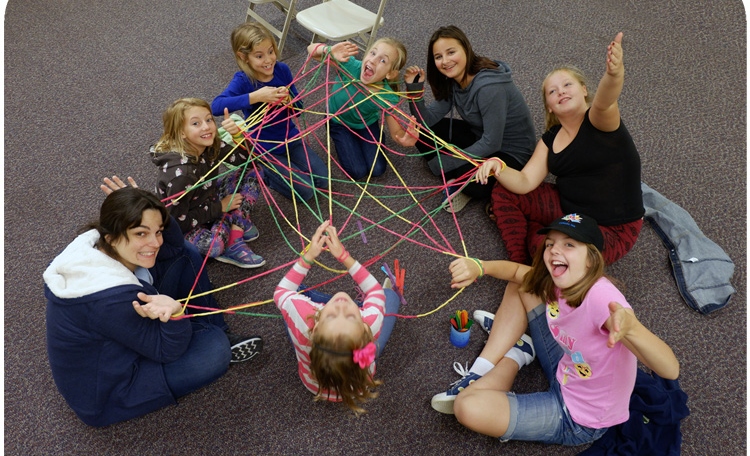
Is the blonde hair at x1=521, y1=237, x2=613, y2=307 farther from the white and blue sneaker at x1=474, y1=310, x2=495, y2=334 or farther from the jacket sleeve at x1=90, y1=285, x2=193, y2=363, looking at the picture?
the jacket sleeve at x1=90, y1=285, x2=193, y2=363

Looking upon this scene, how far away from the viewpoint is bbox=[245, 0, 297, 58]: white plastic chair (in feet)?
10.2

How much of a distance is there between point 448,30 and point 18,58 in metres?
2.67

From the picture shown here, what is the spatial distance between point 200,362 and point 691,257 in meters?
1.89

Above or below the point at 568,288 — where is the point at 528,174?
above

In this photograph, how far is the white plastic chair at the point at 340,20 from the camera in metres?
2.91

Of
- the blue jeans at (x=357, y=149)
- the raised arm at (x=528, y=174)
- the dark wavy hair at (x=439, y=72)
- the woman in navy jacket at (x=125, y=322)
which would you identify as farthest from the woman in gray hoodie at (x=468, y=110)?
the woman in navy jacket at (x=125, y=322)

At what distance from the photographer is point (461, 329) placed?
6.53ft

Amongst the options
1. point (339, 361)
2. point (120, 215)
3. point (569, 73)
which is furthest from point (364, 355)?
point (569, 73)

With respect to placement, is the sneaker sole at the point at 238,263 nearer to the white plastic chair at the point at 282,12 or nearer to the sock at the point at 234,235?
the sock at the point at 234,235

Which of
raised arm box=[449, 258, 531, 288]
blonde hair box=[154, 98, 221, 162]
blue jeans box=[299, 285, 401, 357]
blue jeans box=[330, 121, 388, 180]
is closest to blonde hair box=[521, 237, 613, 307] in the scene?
raised arm box=[449, 258, 531, 288]

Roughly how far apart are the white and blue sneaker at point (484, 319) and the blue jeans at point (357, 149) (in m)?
0.89

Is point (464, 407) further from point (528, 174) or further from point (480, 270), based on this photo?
point (528, 174)

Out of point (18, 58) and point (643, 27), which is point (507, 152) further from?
point (18, 58)

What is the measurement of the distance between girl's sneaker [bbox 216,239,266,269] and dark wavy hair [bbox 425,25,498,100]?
3.44ft
